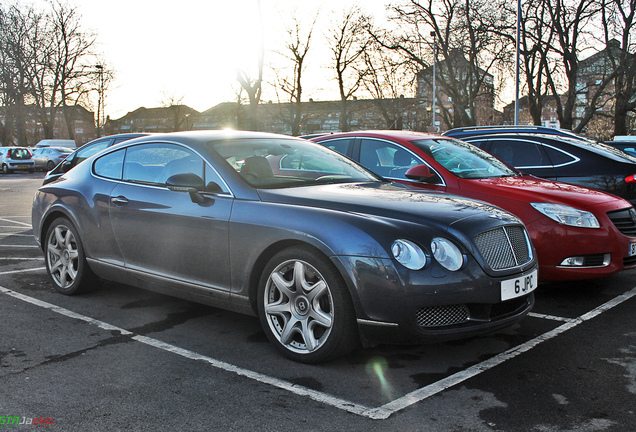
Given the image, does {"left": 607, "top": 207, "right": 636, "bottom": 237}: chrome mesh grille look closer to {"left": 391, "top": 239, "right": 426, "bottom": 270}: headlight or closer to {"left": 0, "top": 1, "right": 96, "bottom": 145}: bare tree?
{"left": 391, "top": 239, "right": 426, "bottom": 270}: headlight

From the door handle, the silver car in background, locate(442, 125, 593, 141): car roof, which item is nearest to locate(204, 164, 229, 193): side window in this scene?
the door handle

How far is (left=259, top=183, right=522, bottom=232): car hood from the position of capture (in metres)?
3.55

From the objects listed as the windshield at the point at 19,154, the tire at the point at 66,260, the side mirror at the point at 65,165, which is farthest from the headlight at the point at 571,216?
the windshield at the point at 19,154

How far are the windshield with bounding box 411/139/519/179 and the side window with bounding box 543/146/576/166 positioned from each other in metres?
1.10

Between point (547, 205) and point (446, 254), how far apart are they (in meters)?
2.36

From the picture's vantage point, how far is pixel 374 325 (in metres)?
3.34

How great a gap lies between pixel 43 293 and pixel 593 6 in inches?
1091

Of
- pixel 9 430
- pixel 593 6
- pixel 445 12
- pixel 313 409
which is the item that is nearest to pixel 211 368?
pixel 313 409

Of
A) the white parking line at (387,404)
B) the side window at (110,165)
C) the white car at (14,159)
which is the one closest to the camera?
the white parking line at (387,404)

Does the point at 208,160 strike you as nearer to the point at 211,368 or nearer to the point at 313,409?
the point at 211,368

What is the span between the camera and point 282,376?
342 centimetres

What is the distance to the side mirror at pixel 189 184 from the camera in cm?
419

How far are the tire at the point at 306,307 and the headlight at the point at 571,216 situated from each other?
8.61 ft

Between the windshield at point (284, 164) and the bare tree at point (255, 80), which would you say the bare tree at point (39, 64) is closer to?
the bare tree at point (255, 80)
